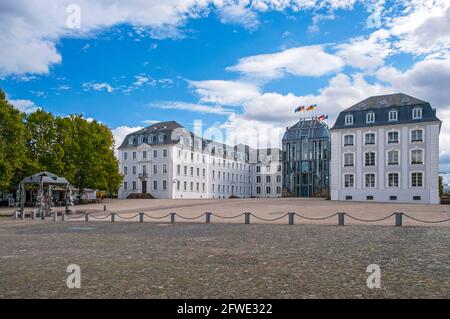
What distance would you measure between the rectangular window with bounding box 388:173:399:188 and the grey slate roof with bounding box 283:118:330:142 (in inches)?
978

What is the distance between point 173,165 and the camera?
216 feet

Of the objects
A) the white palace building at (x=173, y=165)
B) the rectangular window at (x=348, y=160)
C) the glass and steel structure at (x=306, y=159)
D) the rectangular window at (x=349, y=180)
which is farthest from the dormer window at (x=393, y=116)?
the white palace building at (x=173, y=165)

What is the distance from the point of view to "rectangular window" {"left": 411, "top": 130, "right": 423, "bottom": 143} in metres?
46.4

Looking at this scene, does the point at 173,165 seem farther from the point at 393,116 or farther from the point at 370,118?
the point at 393,116

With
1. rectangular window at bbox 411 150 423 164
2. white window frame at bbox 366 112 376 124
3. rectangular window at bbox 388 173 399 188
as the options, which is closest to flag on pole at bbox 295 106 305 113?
white window frame at bbox 366 112 376 124

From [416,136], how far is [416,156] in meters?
2.49

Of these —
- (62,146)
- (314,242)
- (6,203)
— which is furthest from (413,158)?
(6,203)

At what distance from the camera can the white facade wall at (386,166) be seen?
45.4m

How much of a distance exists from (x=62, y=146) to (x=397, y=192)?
41219 mm

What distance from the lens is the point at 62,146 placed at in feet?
148

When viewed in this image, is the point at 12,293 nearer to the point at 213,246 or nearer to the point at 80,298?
the point at 80,298

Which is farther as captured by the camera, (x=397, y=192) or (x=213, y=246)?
(x=397, y=192)

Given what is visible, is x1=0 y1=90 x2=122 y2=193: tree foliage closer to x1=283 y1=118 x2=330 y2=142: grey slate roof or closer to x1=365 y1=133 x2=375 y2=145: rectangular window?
x1=365 y1=133 x2=375 y2=145: rectangular window

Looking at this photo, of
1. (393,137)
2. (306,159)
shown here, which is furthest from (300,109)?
(393,137)
